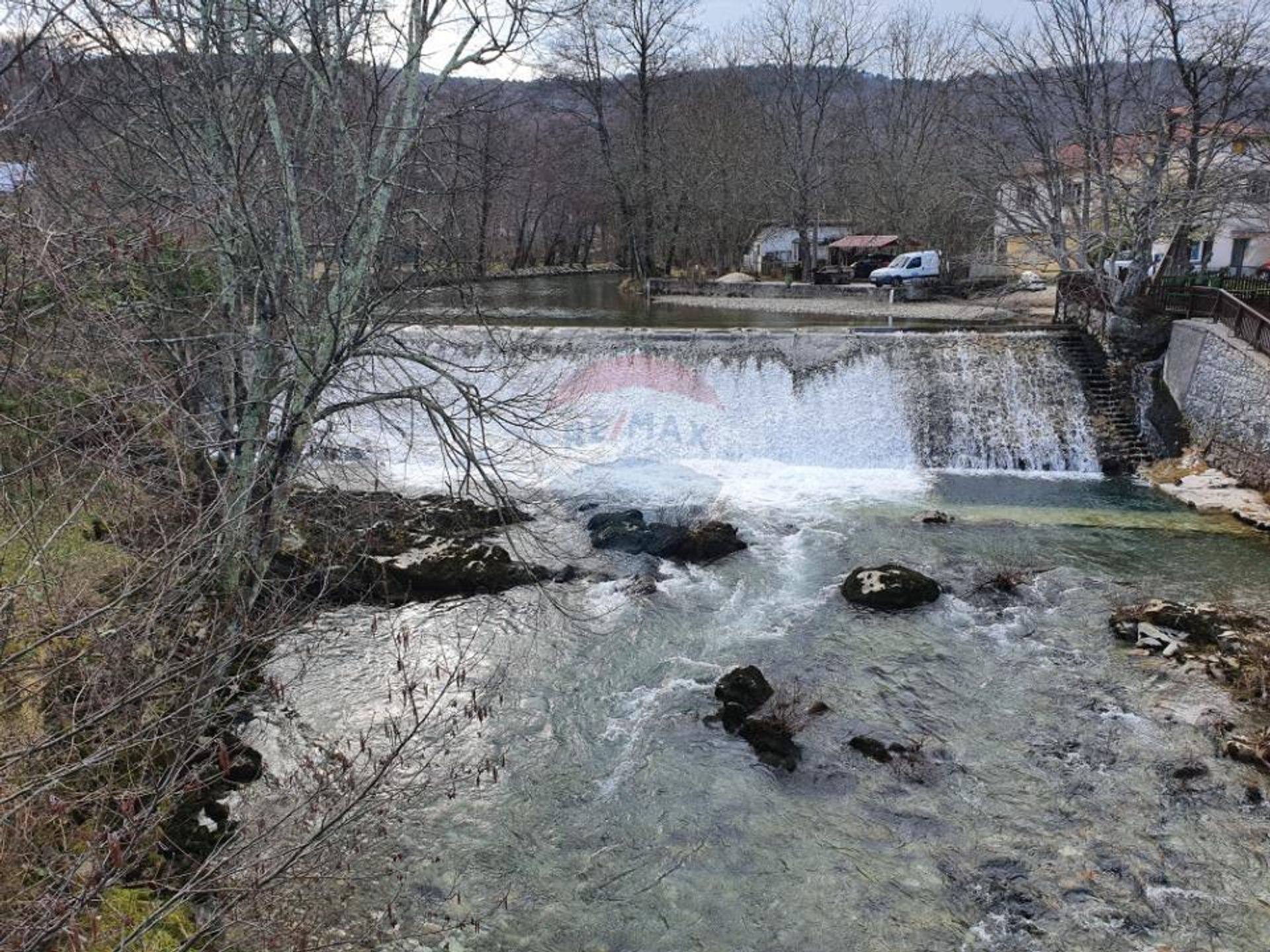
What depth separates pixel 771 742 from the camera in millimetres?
7309

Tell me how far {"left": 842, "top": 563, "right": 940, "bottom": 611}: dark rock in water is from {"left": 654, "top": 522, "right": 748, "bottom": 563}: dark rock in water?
1.85 meters

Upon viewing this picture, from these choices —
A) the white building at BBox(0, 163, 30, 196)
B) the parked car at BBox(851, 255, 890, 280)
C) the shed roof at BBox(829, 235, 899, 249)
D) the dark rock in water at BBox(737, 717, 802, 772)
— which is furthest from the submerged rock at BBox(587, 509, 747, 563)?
the shed roof at BBox(829, 235, 899, 249)

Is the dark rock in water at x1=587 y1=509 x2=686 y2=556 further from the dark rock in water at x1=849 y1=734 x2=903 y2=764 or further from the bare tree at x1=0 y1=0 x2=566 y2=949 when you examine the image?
the dark rock in water at x1=849 y1=734 x2=903 y2=764

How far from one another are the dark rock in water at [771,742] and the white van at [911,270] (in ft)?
79.0

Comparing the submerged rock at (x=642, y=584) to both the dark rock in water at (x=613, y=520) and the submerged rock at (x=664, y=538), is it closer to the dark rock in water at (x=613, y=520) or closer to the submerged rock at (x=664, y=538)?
the submerged rock at (x=664, y=538)

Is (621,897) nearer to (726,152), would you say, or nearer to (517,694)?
(517,694)

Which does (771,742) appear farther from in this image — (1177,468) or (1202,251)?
(1202,251)

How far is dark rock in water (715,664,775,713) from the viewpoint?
7.88 metres

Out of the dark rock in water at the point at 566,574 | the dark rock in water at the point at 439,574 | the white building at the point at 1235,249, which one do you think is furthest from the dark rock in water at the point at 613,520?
the white building at the point at 1235,249

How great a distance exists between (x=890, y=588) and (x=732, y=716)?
313 centimetres

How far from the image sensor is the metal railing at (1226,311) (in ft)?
43.5

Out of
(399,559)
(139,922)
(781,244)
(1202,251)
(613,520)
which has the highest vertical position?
(781,244)

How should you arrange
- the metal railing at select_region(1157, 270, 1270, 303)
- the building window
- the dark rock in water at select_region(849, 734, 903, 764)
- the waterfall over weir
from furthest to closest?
1. the building window
2. the metal railing at select_region(1157, 270, 1270, 303)
3. the waterfall over weir
4. the dark rock in water at select_region(849, 734, 903, 764)

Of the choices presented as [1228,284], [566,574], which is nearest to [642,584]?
[566,574]
